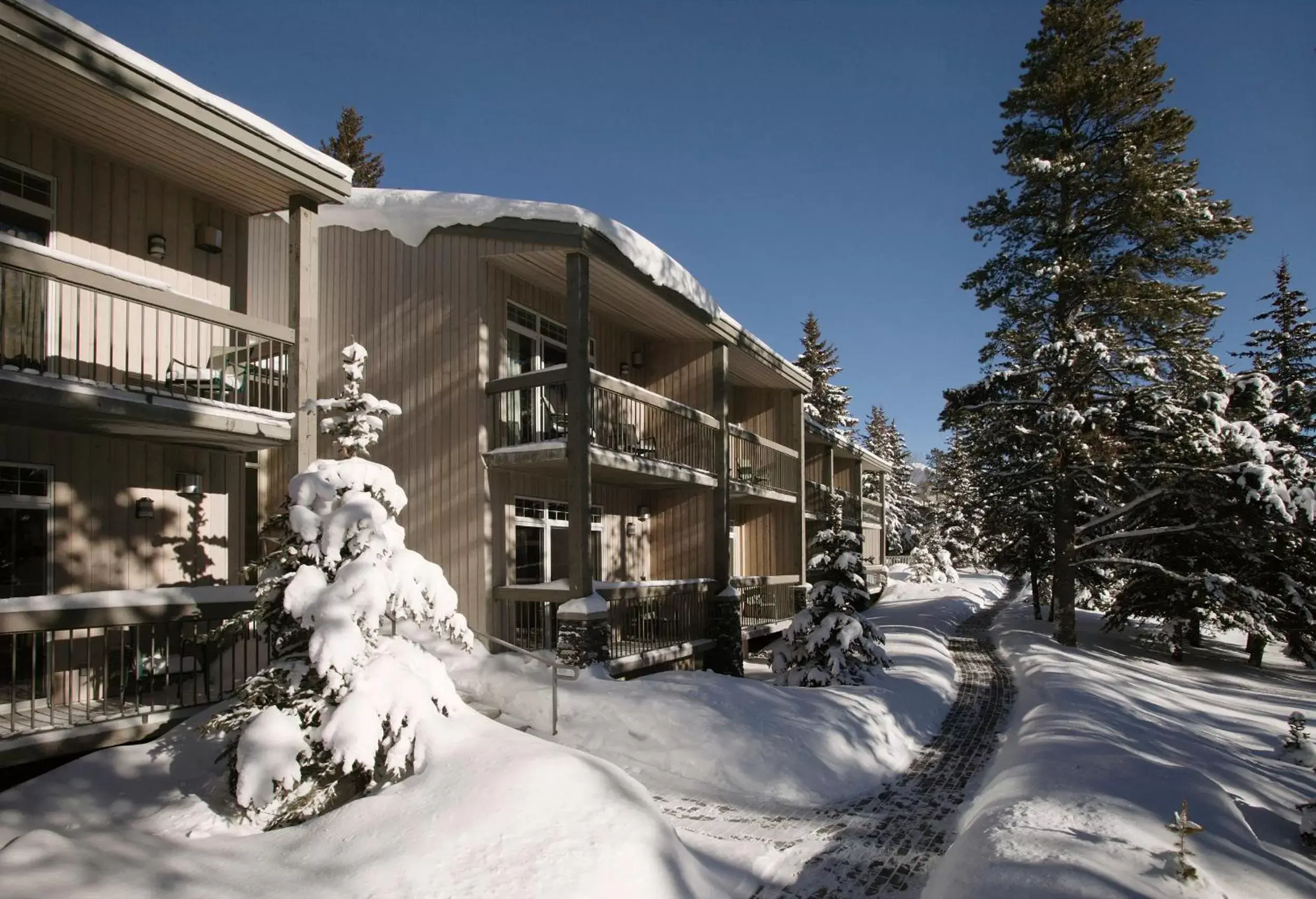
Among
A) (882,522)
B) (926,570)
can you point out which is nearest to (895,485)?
(926,570)

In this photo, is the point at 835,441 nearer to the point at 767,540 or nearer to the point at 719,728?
the point at 767,540

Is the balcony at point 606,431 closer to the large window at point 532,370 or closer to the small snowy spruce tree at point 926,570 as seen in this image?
the large window at point 532,370

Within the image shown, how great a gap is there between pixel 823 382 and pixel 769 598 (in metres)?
27.7

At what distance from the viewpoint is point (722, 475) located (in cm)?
1599

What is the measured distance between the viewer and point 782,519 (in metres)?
21.7

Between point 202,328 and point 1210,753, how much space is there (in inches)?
577

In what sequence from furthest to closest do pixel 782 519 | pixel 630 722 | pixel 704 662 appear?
pixel 782 519 < pixel 704 662 < pixel 630 722

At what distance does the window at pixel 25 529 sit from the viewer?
7934mm

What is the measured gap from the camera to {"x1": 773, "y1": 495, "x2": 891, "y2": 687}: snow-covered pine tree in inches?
547

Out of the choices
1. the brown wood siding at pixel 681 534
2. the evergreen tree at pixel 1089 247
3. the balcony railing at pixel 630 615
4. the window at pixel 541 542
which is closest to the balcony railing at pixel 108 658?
the balcony railing at pixel 630 615

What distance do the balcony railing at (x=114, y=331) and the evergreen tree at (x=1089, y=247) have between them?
19390mm

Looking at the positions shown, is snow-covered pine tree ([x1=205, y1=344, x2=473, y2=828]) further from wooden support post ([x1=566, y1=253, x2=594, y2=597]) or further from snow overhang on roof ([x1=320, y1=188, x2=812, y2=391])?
snow overhang on roof ([x1=320, y1=188, x2=812, y2=391])

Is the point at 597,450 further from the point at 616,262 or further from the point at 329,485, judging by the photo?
the point at 329,485

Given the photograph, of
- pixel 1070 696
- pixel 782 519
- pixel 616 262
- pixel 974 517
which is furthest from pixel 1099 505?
pixel 974 517
